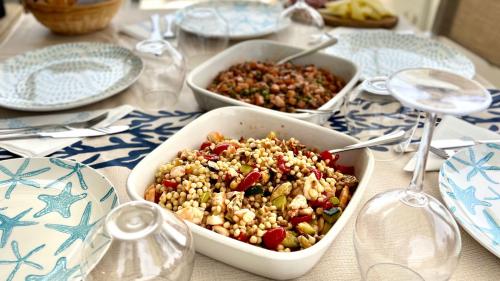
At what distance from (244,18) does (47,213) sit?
0.82m

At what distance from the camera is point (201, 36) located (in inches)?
43.0

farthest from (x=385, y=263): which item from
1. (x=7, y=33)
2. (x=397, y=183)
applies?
(x=7, y=33)

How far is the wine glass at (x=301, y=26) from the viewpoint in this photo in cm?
116

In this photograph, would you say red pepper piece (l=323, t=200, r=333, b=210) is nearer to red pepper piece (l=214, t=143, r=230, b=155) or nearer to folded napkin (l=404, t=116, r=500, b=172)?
red pepper piece (l=214, t=143, r=230, b=155)

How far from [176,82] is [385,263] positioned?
57 centimetres

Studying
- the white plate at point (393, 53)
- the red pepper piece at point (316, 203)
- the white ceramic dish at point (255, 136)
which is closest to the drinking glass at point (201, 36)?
the white plate at point (393, 53)

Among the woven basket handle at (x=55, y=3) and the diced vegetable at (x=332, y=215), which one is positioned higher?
the woven basket handle at (x=55, y=3)

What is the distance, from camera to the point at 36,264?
0.50 metres

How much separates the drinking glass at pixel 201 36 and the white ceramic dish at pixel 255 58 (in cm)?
12

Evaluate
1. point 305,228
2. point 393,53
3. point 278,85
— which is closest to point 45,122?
point 278,85

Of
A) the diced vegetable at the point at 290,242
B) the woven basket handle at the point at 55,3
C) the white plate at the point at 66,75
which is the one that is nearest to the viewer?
the diced vegetable at the point at 290,242

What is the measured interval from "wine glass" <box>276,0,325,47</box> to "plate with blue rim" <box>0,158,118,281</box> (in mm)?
701

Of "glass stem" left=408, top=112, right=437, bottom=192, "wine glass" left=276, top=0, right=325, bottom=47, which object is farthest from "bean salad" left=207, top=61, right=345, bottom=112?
"glass stem" left=408, top=112, right=437, bottom=192

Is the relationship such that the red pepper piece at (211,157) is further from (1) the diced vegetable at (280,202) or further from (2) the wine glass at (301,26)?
(2) the wine glass at (301,26)
